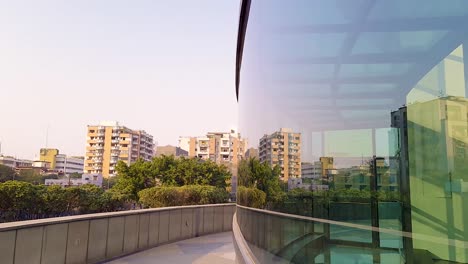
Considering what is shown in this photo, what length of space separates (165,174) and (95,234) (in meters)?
19.8

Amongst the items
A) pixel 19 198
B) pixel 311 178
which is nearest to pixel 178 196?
pixel 19 198

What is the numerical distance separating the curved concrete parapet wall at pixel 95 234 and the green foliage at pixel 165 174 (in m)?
13.7

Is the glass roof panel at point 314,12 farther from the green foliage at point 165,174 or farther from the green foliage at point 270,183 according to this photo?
the green foliage at point 165,174

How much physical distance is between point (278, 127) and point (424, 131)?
84.6 inches

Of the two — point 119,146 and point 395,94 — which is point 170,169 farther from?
point 119,146

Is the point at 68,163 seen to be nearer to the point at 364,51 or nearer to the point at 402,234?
the point at 364,51

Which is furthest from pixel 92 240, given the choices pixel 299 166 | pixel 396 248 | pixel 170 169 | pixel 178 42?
pixel 170 169

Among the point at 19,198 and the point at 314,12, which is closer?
the point at 314,12

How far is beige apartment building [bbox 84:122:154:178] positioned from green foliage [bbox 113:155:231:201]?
6858 centimetres

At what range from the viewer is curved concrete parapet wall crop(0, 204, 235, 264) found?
6.36 m

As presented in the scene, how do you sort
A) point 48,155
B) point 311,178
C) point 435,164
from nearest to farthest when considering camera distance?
1. point 435,164
2. point 311,178
3. point 48,155

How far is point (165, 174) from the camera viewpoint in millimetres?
28188

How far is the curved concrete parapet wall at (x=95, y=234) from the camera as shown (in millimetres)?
6361

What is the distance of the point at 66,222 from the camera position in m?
7.54
